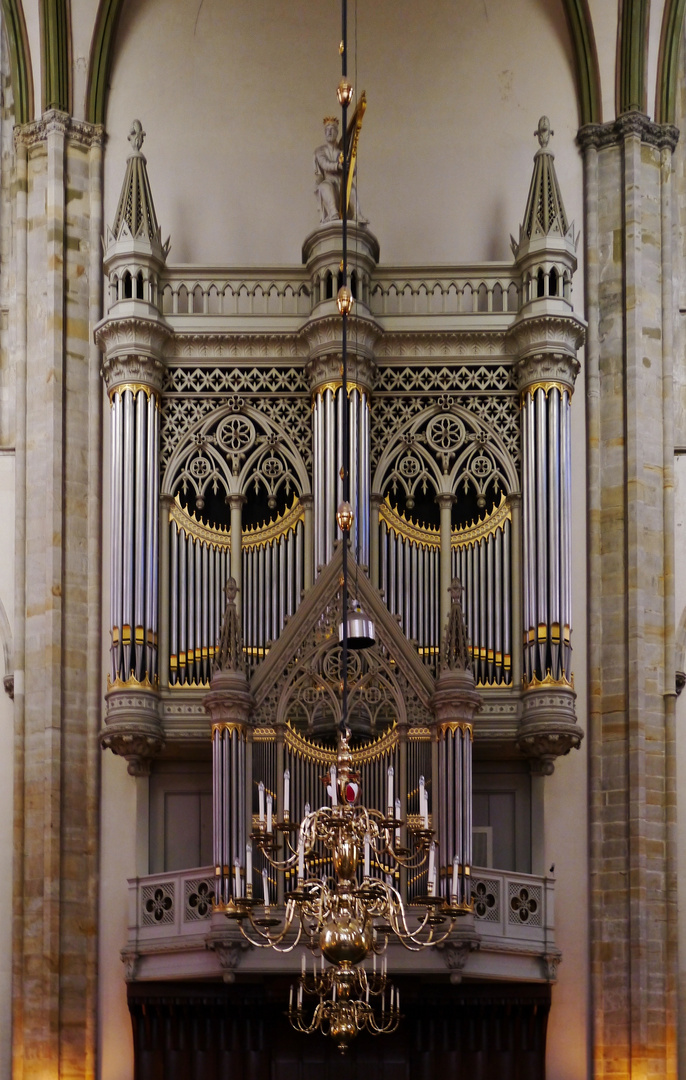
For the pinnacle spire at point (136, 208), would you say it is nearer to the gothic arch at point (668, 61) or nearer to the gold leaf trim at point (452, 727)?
the gothic arch at point (668, 61)

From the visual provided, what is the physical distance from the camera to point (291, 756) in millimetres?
21469

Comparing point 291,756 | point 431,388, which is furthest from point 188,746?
point 431,388

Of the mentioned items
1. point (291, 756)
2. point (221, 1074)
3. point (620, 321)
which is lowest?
point (221, 1074)

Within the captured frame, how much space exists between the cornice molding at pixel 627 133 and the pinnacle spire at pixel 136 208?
5246mm

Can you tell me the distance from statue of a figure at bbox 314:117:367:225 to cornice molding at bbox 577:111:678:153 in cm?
290

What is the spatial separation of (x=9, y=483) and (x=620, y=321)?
7385 millimetres

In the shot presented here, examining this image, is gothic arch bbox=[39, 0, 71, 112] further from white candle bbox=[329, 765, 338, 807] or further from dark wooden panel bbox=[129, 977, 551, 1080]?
white candle bbox=[329, 765, 338, 807]

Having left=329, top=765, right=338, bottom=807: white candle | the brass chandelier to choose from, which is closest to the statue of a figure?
the brass chandelier

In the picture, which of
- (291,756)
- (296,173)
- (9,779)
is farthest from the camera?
(296,173)

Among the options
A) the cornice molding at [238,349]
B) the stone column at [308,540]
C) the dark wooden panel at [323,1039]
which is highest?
the cornice molding at [238,349]

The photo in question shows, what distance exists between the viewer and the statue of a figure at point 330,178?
78.5ft

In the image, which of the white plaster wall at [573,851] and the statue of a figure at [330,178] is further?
the statue of a figure at [330,178]

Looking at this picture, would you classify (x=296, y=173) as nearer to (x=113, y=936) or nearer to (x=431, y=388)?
(x=431, y=388)

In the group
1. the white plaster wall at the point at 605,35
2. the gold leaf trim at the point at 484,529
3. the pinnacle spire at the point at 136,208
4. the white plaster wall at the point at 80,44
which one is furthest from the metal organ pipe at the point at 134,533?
the white plaster wall at the point at 605,35
